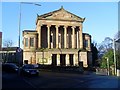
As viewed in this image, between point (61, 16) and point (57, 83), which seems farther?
point (61, 16)

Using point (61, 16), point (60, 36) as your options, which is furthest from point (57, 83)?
point (60, 36)

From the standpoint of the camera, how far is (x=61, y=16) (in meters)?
95.9

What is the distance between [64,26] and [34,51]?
13.4 meters

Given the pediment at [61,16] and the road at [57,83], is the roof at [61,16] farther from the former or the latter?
the road at [57,83]

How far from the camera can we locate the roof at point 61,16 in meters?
94.4

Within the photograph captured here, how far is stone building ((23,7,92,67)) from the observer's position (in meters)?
93.2

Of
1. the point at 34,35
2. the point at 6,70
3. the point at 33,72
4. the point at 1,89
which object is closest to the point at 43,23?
the point at 34,35

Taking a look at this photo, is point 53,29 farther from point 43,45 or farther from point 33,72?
point 33,72

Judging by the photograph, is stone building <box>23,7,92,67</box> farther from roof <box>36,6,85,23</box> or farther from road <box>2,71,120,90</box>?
road <box>2,71,120,90</box>

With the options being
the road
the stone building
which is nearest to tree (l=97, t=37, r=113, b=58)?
the stone building

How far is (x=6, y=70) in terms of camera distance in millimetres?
46156

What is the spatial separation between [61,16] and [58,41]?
27.7 feet

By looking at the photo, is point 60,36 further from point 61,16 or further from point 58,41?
point 61,16

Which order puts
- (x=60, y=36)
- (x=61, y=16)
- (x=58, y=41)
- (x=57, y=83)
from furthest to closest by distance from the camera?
(x=60, y=36)
(x=58, y=41)
(x=61, y=16)
(x=57, y=83)
